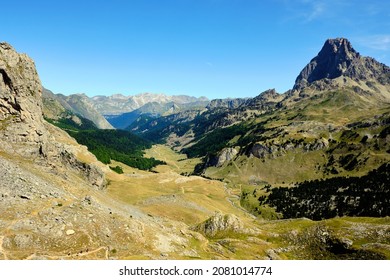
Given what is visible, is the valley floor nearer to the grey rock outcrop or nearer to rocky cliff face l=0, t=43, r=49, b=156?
the grey rock outcrop

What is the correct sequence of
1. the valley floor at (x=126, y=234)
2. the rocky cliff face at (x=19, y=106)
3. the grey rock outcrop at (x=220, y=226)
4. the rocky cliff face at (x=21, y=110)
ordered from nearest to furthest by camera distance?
the valley floor at (x=126, y=234), the grey rock outcrop at (x=220, y=226), the rocky cliff face at (x=21, y=110), the rocky cliff face at (x=19, y=106)

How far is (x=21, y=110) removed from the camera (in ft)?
366

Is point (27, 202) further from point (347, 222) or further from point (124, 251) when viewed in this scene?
point (347, 222)

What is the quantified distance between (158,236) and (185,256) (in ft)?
28.8

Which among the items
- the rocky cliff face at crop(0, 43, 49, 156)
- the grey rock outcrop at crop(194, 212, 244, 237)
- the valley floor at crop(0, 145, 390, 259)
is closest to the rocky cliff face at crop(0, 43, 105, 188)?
the rocky cliff face at crop(0, 43, 49, 156)

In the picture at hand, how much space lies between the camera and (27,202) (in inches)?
2675

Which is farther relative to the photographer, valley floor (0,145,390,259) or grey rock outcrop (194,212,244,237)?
grey rock outcrop (194,212,244,237)

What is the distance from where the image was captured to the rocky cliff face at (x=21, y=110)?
102m

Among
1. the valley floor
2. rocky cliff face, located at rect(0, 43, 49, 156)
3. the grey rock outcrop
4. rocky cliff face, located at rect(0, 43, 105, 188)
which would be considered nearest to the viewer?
A: the valley floor

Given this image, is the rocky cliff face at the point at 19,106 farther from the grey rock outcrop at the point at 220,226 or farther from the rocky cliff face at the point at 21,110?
the grey rock outcrop at the point at 220,226

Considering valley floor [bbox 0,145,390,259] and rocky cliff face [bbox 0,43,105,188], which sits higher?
rocky cliff face [bbox 0,43,105,188]

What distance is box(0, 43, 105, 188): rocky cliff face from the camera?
10217cm

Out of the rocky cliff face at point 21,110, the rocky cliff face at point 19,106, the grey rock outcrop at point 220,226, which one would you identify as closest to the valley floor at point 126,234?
the grey rock outcrop at point 220,226
